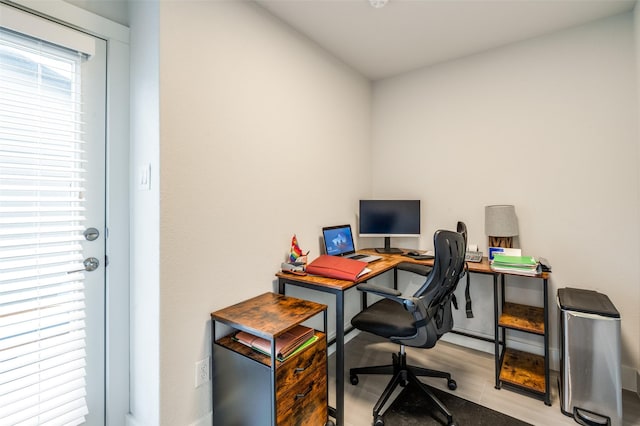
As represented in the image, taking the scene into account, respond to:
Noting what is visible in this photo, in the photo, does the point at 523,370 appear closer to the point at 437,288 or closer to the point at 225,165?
the point at 437,288

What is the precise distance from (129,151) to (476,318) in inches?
118

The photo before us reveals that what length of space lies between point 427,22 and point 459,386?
2660mm

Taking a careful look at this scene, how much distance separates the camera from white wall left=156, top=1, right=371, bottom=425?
1.44m

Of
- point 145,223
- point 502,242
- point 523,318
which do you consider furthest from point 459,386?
point 145,223

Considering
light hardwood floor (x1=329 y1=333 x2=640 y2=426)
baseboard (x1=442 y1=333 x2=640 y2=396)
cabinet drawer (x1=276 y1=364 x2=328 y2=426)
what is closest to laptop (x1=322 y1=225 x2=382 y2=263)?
light hardwood floor (x1=329 y1=333 x2=640 y2=426)

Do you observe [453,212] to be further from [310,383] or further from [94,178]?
[94,178]

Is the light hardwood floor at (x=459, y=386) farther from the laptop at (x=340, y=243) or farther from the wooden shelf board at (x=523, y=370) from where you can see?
the laptop at (x=340, y=243)

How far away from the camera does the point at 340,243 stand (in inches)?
99.7

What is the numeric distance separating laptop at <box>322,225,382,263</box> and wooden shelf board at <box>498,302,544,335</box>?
40.2 inches

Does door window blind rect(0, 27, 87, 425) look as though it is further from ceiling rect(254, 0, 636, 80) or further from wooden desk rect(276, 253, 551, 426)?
ceiling rect(254, 0, 636, 80)

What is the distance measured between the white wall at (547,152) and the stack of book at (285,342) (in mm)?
1758

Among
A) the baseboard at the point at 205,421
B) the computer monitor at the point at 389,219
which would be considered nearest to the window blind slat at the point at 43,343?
the baseboard at the point at 205,421

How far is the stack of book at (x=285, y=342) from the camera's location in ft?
4.58

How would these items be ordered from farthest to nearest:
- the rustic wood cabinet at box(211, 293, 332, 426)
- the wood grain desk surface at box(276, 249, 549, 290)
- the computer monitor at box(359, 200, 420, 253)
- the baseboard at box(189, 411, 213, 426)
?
1. the computer monitor at box(359, 200, 420, 253)
2. the wood grain desk surface at box(276, 249, 549, 290)
3. the baseboard at box(189, 411, 213, 426)
4. the rustic wood cabinet at box(211, 293, 332, 426)
